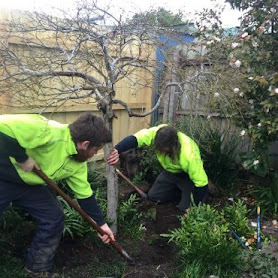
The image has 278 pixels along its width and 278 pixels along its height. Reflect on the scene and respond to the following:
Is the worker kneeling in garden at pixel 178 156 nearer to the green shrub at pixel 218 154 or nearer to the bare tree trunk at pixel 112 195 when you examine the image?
the bare tree trunk at pixel 112 195

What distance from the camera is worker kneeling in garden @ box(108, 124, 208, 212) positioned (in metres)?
3.92

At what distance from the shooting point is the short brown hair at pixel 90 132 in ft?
8.83

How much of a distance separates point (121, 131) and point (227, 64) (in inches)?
105

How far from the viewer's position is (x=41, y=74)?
286 centimetres

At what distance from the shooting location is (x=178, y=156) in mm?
4043

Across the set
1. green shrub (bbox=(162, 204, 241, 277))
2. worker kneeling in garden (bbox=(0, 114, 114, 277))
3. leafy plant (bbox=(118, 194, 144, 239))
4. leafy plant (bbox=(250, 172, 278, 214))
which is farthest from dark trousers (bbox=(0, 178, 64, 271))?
leafy plant (bbox=(250, 172, 278, 214))

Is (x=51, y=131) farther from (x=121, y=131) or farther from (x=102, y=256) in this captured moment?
(x=121, y=131)

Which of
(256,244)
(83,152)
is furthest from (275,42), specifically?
(83,152)

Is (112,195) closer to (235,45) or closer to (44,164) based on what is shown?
(44,164)

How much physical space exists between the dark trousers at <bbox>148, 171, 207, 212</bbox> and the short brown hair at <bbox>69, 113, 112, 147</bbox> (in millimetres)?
2051

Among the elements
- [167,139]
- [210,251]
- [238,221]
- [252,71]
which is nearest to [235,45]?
[252,71]

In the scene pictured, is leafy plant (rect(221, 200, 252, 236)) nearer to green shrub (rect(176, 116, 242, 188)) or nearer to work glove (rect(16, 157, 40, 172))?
green shrub (rect(176, 116, 242, 188))

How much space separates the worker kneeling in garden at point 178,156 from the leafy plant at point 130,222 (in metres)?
0.65

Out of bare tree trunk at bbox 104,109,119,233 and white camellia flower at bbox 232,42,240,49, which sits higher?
white camellia flower at bbox 232,42,240,49
